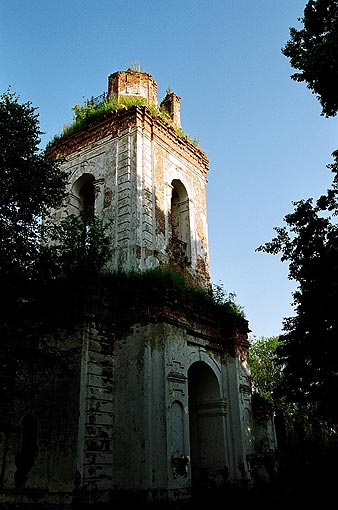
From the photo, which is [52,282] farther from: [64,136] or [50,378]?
[64,136]

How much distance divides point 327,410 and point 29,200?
897 centimetres

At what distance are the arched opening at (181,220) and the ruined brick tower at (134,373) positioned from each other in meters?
0.04

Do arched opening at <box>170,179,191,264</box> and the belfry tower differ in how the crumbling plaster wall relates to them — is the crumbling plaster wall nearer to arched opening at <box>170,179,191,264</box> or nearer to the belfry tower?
the belfry tower

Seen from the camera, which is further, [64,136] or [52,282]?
[64,136]

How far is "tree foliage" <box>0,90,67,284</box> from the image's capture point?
23.4 feet

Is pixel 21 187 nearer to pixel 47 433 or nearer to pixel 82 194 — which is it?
pixel 47 433

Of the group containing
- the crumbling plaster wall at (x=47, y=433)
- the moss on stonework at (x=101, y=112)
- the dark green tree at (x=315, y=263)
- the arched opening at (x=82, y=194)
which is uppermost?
the moss on stonework at (x=101, y=112)

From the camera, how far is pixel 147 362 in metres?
8.84

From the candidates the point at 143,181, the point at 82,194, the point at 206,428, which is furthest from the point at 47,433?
the point at 82,194

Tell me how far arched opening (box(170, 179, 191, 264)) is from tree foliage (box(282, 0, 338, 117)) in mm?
5512

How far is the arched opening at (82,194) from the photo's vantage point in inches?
521

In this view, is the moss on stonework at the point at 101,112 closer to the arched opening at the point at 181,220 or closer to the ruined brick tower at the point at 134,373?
the ruined brick tower at the point at 134,373

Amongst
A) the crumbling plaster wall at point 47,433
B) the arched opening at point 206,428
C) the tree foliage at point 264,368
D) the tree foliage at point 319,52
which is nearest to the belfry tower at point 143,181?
the arched opening at point 206,428

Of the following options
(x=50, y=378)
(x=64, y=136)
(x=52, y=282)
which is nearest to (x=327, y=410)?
A: (x=50, y=378)
